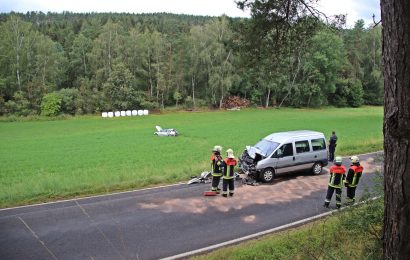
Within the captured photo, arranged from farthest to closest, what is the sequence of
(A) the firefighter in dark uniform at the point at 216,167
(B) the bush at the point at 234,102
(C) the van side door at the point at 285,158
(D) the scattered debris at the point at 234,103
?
(B) the bush at the point at 234,102, (D) the scattered debris at the point at 234,103, (C) the van side door at the point at 285,158, (A) the firefighter in dark uniform at the point at 216,167

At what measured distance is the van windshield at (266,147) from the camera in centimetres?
1631

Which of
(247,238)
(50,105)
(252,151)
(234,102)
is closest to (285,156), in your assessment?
(252,151)

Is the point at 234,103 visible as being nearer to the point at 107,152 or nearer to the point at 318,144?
the point at 107,152

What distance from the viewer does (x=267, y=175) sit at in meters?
16.0

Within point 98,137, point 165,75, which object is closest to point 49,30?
point 165,75

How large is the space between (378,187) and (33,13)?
201 meters

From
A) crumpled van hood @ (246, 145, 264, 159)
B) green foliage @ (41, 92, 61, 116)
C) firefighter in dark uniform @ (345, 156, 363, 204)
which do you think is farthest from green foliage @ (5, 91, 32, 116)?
firefighter in dark uniform @ (345, 156, 363, 204)

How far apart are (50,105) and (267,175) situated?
48.4m

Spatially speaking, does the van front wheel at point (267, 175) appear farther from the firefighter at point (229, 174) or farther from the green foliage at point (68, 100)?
the green foliage at point (68, 100)

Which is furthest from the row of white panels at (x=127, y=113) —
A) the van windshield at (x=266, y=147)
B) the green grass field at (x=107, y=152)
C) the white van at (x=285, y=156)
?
the van windshield at (x=266, y=147)

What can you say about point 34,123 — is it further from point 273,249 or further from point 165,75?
point 273,249

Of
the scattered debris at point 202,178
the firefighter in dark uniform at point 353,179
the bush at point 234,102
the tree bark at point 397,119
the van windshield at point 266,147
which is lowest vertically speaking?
the scattered debris at point 202,178

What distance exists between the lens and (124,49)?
67312 mm

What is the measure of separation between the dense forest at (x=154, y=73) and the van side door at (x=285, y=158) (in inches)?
1521
